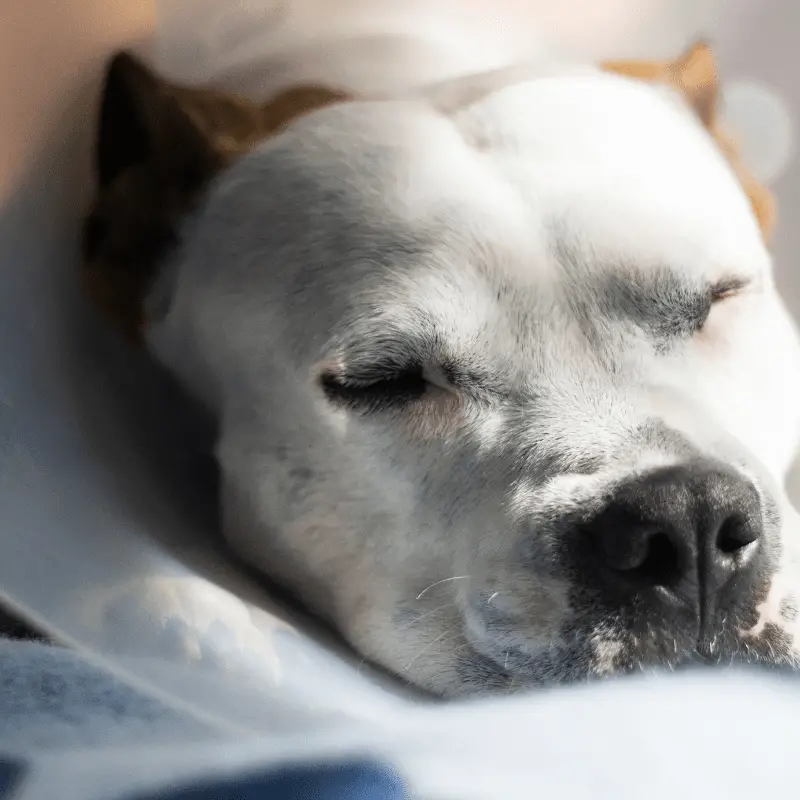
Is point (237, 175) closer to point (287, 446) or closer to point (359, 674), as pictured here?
point (287, 446)

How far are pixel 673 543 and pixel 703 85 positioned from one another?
50 centimetres

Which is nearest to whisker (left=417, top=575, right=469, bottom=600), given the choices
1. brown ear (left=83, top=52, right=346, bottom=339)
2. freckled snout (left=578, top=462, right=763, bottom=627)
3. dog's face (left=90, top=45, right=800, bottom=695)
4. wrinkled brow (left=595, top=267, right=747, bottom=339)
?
dog's face (left=90, top=45, right=800, bottom=695)

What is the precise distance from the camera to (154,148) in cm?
87

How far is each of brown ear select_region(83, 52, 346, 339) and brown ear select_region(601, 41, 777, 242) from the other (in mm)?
318

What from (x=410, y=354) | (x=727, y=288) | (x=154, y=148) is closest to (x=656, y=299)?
(x=727, y=288)

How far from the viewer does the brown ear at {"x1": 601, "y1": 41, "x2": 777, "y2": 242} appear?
0.92m

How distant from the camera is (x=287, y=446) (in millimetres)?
867

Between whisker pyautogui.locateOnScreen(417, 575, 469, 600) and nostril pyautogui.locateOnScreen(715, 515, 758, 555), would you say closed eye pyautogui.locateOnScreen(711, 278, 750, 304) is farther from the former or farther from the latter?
whisker pyautogui.locateOnScreen(417, 575, 469, 600)

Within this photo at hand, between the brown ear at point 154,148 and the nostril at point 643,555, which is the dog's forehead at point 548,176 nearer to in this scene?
the brown ear at point 154,148

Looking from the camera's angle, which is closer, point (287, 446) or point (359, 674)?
point (359, 674)

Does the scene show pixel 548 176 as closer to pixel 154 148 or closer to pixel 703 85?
pixel 703 85

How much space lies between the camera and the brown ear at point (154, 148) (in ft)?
2.78

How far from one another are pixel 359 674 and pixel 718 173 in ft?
1.86

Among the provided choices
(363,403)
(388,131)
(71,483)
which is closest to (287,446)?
(363,403)
